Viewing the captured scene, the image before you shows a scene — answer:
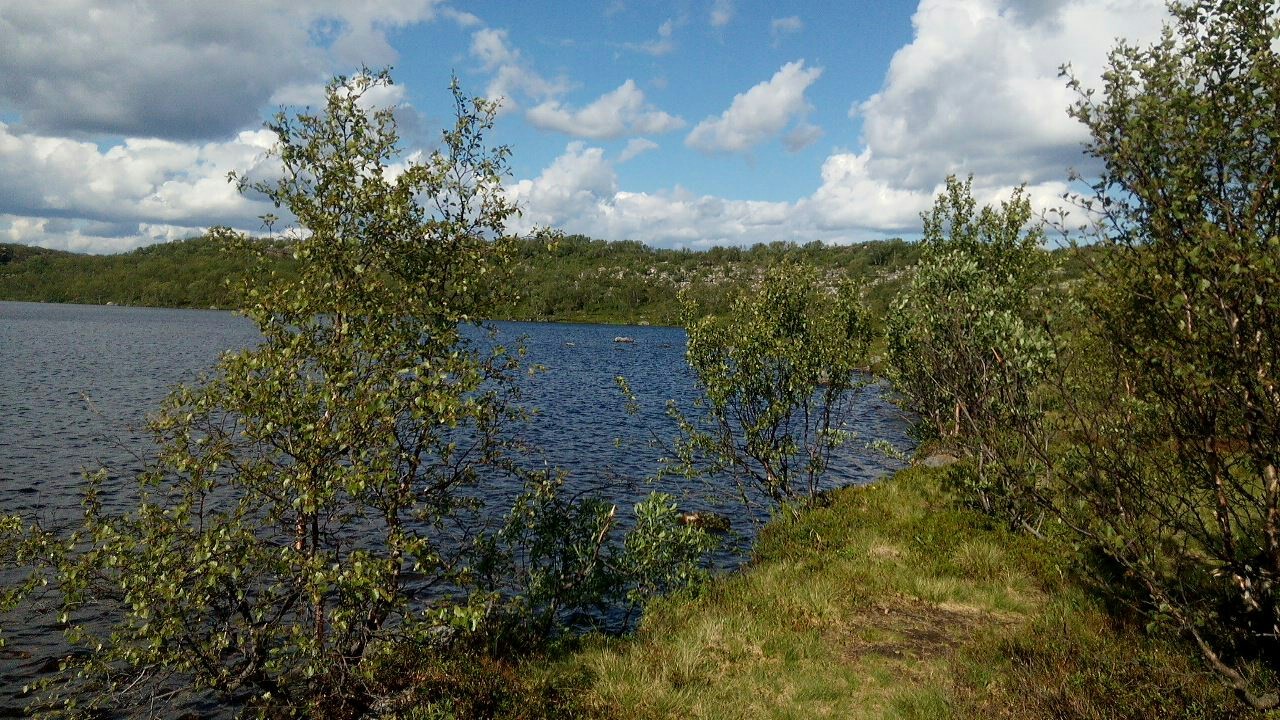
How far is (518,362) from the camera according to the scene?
42.7 feet

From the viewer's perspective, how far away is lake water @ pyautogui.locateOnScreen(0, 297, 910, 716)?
98.1 ft

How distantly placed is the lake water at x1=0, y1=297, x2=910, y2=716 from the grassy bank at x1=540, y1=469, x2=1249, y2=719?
20.7 feet

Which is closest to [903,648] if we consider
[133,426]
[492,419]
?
[492,419]

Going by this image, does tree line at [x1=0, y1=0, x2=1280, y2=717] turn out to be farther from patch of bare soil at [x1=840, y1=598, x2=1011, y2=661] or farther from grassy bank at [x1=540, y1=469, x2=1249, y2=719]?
patch of bare soil at [x1=840, y1=598, x2=1011, y2=661]

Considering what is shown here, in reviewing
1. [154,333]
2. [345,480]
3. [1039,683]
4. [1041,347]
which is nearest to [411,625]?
[345,480]

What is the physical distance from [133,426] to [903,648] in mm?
25783

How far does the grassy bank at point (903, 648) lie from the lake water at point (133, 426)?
248 inches

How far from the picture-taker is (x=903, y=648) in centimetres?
1380

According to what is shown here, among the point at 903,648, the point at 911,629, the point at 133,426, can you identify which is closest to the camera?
the point at 903,648

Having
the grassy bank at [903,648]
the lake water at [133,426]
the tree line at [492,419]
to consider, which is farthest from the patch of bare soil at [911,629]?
the lake water at [133,426]

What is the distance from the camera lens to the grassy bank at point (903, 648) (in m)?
11.2

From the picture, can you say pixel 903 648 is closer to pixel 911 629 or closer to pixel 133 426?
pixel 911 629

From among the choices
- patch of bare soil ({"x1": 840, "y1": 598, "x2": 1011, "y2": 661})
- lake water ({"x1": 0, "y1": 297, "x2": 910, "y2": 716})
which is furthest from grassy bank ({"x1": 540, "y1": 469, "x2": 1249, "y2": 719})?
lake water ({"x1": 0, "y1": 297, "x2": 910, "y2": 716})

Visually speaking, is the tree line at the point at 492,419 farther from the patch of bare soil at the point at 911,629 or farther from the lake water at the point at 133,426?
the patch of bare soil at the point at 911,629
